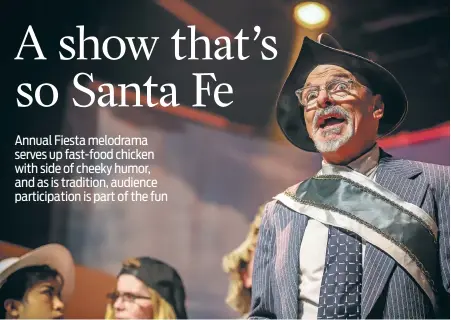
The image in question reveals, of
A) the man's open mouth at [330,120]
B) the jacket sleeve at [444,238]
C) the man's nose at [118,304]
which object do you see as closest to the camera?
the jacket sleeve at [444,238]

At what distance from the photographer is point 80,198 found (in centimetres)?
311

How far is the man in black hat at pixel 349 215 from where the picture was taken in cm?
275

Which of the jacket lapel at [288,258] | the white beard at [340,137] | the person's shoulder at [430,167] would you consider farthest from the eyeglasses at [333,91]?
the jacket lapel at [288,258]

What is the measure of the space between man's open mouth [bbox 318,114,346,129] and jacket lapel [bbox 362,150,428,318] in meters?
0.25

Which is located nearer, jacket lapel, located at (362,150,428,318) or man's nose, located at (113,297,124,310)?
jacket lapel, located at (362,150,428,318)

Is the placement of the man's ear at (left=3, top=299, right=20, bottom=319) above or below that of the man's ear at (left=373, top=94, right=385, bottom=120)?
below

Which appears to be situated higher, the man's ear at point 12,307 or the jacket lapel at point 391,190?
the jacket lapel at point 391,190

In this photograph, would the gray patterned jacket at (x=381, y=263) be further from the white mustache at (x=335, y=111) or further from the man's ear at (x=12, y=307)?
the man's ear at (x=12, y=307)

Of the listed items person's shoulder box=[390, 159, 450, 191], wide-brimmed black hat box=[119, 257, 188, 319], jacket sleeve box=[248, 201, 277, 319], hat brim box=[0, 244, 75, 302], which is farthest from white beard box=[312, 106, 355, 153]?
hat brim box=[0, 244, 75, 302]

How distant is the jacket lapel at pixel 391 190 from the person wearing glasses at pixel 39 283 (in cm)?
131

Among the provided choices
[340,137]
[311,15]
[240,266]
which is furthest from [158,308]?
[311,15]

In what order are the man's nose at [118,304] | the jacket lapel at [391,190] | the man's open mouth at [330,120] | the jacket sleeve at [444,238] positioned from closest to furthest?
the jacket lapel at [391,190] < the jacket sleeve at [444,238] < the man's open mouth at [330,120] < the man's nose at [118,304]

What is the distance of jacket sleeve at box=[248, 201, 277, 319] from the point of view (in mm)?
2871

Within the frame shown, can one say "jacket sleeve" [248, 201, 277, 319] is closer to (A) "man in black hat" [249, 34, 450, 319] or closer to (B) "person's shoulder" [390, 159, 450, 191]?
(A) "man in black hat" [249, 34, 450, 319]
